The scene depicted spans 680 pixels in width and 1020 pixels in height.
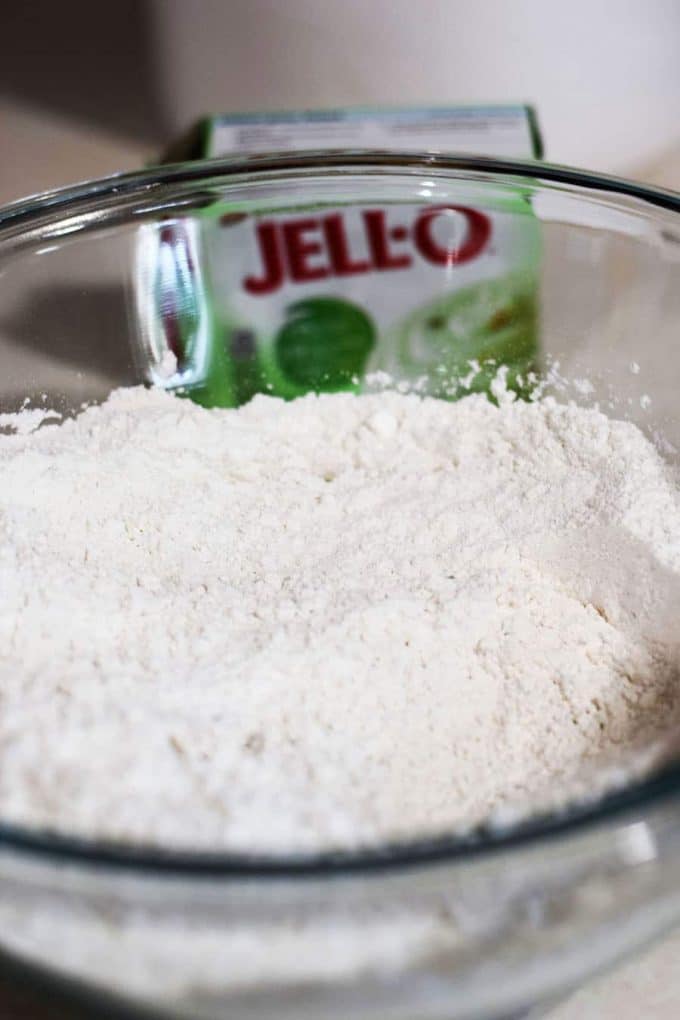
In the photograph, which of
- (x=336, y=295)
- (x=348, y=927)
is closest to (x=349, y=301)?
(x=336, y=295)

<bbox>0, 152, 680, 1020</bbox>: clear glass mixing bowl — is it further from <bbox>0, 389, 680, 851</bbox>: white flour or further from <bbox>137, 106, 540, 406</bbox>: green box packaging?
<bbox>137, 106, 540, 406</bbox>: green box packaging

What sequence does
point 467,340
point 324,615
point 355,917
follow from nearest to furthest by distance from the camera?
point 355,917 → point 324,615 → point 467,340

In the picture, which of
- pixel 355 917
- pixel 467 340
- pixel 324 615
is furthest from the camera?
pixel 467 340

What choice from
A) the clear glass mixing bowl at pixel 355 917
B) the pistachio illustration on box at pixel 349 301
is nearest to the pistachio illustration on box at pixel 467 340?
the pistachio illustration on box at pixel 349 301

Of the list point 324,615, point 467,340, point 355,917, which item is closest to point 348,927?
point 355,917

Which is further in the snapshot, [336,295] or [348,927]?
[336,295]

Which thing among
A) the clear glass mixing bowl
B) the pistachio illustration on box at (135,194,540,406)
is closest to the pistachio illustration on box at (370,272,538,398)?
the pistachio illustration on box at (135,194,540,406)

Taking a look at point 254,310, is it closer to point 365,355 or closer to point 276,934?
point 365,355

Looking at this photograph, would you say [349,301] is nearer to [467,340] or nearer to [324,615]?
[467,340]
